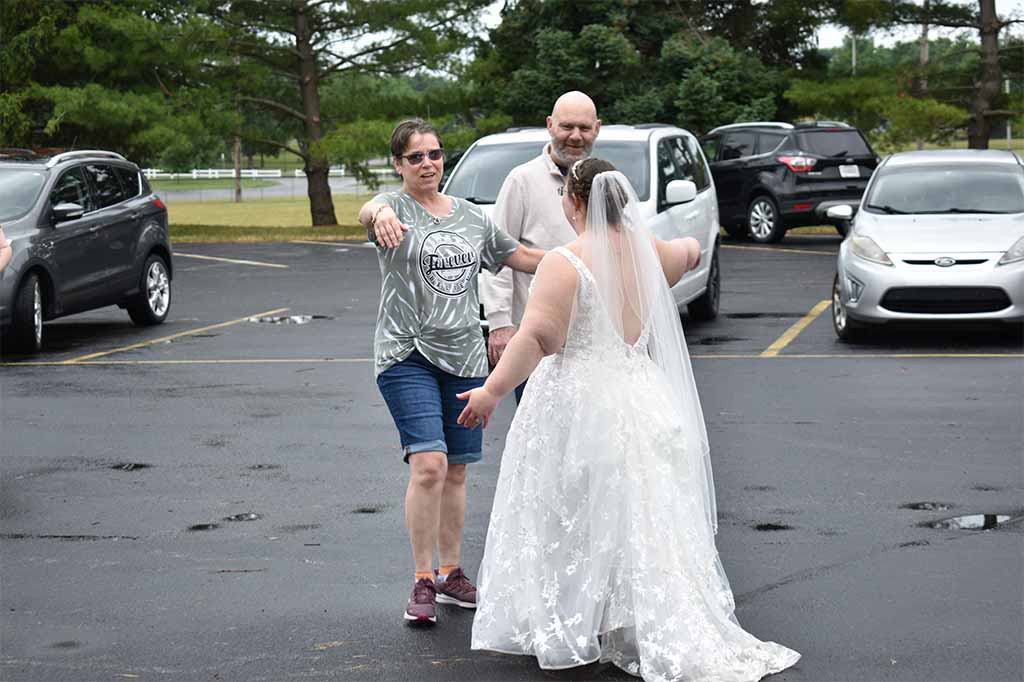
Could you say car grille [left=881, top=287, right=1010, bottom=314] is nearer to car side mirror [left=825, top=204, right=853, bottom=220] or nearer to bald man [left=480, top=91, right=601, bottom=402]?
car side mirror [left=825, top=204, right=853, bottom=220]

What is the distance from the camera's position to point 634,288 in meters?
5.39

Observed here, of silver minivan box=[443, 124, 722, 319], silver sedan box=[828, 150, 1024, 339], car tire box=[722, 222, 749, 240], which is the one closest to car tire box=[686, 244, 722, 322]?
silver minivan box=[443, 124, 722, 319]

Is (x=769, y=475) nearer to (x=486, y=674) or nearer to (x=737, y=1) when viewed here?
(x=486, y=674)

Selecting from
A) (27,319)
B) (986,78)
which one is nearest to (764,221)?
(986,78)

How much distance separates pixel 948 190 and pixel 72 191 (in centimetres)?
809

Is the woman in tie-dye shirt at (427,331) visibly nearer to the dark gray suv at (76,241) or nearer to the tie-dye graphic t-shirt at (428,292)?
the tie-dye graphic t-shirt at (428,292)

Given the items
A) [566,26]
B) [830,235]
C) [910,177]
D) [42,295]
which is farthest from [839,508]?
[566,26]

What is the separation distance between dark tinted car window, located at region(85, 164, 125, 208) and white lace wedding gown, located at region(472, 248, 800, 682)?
1137 centimetres

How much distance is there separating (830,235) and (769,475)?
21807 millimetres

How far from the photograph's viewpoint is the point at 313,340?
14.6 m

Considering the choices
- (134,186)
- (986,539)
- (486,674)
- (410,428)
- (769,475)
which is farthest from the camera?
(134,186)

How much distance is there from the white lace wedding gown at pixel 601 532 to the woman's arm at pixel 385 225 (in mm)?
688

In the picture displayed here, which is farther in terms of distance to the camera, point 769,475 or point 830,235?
point 830,235

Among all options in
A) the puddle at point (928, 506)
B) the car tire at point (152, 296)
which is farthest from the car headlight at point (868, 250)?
the car tire at point (152, 296)
